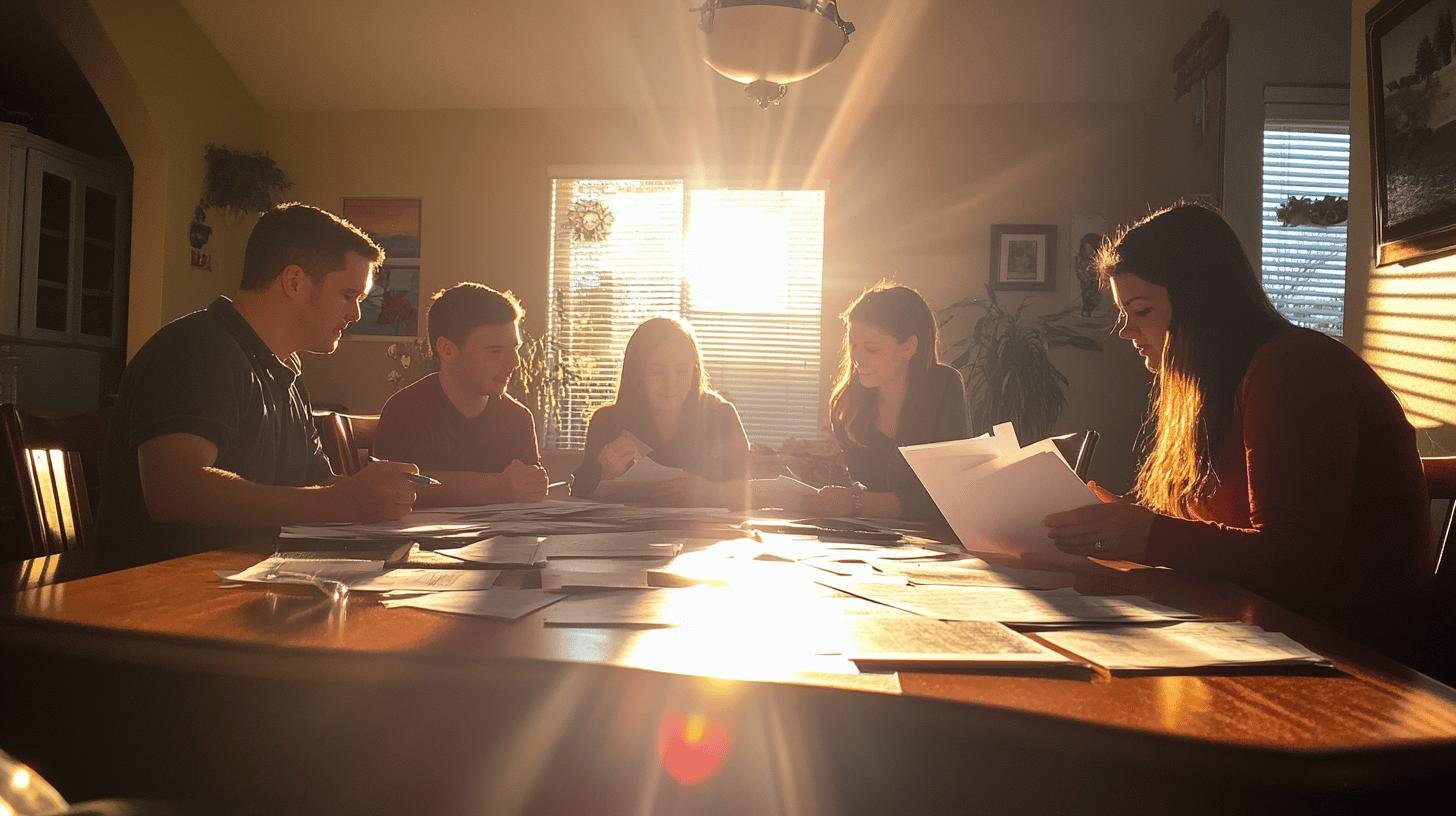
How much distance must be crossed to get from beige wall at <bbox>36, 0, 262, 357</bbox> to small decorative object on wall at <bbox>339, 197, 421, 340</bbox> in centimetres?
77

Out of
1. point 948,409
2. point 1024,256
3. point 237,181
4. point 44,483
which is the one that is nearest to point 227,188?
Result: point 237,181

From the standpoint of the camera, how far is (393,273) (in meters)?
5.68

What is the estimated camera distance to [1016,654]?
77cm

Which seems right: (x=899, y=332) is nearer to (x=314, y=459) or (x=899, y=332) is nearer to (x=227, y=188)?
(x=314, y=459)

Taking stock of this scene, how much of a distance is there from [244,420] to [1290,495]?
1600 mm

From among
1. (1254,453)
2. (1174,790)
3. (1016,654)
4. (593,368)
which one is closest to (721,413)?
(1254,453)

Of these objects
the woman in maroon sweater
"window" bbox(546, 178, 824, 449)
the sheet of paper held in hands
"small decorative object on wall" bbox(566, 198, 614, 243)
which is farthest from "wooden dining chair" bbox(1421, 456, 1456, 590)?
"small decorative object on wall" bbox(566, 198, 614, 243)

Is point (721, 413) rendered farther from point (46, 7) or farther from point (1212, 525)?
point (46, 7)

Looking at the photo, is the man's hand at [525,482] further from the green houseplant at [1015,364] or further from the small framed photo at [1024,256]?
the small framed photo at [1024,256]

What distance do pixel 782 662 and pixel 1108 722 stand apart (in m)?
0.23

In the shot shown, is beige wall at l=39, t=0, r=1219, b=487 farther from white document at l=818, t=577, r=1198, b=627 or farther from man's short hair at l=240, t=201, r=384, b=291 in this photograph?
white document at l=818, t=577, r=1198, b=627

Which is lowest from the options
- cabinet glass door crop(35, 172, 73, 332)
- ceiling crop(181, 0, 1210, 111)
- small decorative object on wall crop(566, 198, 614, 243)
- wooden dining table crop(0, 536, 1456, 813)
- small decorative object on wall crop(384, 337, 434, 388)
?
wooden dining table crop(0, 536, 1456, 813)

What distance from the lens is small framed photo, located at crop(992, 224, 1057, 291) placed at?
520 cm

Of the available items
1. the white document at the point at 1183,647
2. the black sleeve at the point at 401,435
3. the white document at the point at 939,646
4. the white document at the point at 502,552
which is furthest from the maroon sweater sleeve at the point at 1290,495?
the black sleeve at the point at 401,435
